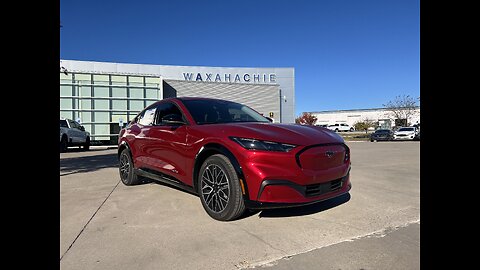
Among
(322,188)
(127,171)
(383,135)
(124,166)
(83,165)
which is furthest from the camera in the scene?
(383,135)

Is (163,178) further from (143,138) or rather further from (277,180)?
(277,180)

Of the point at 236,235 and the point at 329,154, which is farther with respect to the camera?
the point at 329,154

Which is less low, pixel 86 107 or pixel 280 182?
pixel 86 107

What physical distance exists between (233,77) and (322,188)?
3417 centimetres

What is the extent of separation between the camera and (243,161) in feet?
9.85

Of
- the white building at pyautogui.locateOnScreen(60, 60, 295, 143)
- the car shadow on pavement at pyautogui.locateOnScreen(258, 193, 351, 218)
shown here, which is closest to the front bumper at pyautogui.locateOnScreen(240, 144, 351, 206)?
the car shadow on pavement at pyautogui.locateOnScreen(258, 193, 351, 218)

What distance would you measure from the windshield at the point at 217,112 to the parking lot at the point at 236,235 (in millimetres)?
1234

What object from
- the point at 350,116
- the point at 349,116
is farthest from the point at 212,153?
the point at 349,116
